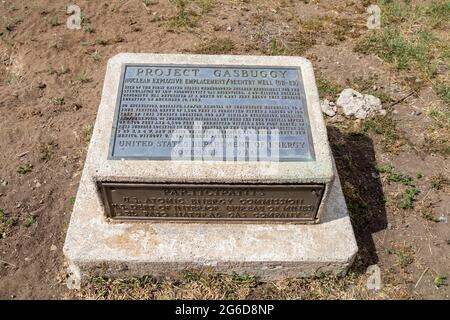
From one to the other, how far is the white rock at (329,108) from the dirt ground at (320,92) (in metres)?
0.08

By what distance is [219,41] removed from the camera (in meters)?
5.74

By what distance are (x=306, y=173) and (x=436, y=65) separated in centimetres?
346

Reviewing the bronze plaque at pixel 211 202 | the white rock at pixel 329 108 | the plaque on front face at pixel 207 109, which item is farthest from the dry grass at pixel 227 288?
the white rock at pixel 329 108

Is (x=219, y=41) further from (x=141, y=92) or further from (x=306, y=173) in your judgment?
(x=306, y=173)

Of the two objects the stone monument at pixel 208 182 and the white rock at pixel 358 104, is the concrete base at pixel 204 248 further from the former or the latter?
Answer: the white rock at pixel 358 104

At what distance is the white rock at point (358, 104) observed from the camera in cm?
490

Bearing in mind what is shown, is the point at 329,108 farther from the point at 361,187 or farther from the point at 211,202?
the point at 211,202

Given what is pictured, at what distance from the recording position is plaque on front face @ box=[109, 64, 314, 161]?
10.6 feet

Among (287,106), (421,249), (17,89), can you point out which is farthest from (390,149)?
(17,89)

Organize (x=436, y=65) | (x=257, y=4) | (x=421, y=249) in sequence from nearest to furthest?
1. (x=421, y=249)
2. (x=436, y=65)
3. (x=257, y=4)

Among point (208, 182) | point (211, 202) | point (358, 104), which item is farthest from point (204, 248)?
point (358, 104)

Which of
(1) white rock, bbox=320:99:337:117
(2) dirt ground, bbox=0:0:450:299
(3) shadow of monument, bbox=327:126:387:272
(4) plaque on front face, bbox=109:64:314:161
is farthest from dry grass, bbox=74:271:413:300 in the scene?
(1) white rock, bbox=320:99:337:117

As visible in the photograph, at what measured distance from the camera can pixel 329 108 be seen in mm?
4977

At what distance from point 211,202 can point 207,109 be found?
0.71 metres
